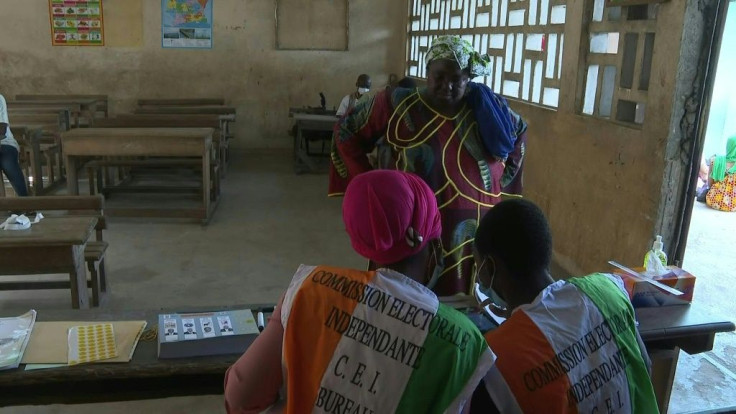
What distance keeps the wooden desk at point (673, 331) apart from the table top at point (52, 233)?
2.53 m

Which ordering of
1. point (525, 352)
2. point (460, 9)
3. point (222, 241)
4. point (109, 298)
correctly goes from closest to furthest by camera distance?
point (525, 352), point (109, 298), point (222, 241), point (460, 9)

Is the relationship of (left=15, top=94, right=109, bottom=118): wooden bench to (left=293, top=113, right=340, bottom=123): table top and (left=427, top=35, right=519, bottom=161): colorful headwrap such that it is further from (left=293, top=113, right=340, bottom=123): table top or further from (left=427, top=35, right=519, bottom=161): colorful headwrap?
(left=427, top=35, right=519, bottom=161): colorful headwrap

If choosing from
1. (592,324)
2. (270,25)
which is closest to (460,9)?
(270,25)

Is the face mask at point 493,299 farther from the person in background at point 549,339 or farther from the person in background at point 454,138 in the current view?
the person in background at point 454,138

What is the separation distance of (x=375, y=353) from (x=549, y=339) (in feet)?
1.09

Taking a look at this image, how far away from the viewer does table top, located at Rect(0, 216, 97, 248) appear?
9.67ft

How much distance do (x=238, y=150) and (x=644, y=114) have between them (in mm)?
6862

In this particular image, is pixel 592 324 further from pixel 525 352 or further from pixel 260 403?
pixel 260 403

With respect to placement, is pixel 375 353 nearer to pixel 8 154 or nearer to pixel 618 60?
pixel 618 60

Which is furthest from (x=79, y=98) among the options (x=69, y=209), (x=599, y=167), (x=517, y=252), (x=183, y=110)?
(x=517, y=252)

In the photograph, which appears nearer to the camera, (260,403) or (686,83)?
(260,403)

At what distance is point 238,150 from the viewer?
9.28m

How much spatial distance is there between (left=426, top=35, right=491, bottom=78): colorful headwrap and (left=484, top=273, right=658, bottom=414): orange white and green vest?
3.63 feet

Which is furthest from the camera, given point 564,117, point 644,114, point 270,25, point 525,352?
point 270,25
